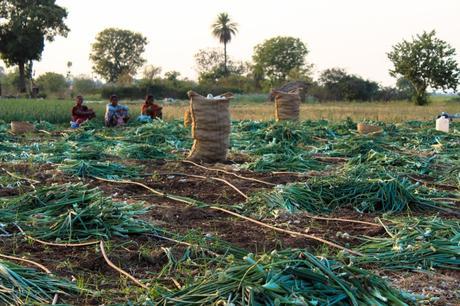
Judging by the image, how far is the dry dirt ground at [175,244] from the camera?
3.25m

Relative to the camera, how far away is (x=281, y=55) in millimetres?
62125

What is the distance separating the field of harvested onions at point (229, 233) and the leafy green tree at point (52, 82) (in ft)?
149

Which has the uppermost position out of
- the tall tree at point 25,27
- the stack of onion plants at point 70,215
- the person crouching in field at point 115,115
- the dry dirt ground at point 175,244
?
the tall tree at point 25,27

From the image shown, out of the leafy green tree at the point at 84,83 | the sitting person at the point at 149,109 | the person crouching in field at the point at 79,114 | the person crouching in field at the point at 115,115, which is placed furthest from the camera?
the leafy green tree at the point at 84,83

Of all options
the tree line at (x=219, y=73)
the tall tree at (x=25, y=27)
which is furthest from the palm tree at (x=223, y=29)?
the tall tree at (x=25, y=27)

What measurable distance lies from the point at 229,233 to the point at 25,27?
1479 inches

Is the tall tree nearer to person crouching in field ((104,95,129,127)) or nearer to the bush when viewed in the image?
the bush

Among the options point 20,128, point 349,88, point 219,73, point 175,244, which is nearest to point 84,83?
point 219,73

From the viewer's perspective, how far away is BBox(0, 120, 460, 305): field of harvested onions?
2840 millimetres

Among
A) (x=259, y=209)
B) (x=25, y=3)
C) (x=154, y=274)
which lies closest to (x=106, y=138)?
(x=259, y=209)

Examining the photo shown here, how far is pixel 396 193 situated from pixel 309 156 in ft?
10.9

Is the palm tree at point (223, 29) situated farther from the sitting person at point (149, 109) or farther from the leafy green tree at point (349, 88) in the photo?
the sitting person at point (149, 109)

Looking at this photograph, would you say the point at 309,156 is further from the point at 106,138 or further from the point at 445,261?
the point at 445,261

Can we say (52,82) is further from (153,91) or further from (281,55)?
A: (281,55)
